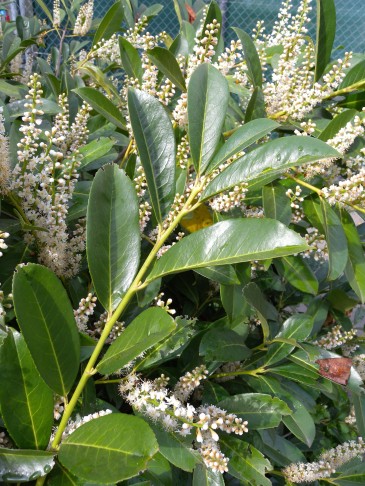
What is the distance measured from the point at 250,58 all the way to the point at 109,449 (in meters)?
0.73

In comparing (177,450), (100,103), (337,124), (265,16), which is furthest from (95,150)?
(265,16)

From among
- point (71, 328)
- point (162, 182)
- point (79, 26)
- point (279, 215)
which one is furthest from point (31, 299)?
point (79, 26)

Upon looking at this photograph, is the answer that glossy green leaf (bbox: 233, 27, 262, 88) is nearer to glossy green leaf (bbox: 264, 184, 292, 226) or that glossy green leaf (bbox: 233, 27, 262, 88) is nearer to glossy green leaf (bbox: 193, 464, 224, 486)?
glossy green leaf (bbox: 264, 184, 292, 226)

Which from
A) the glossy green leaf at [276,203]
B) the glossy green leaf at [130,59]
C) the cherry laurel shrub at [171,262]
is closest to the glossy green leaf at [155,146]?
the cherry laurel shrub at [171,262]

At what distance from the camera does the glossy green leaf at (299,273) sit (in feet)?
3.38

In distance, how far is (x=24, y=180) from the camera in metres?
0.76

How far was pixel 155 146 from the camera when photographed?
71 centimetres

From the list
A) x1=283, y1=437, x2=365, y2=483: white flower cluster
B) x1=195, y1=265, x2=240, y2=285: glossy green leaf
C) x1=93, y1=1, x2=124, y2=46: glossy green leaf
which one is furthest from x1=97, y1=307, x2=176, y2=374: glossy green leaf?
x1=93, y1=1, x2=124, y2=46: glossy green leaf

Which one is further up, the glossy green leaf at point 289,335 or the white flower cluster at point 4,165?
the white flower cluster at point 4,165

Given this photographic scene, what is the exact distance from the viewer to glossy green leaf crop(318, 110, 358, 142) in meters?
0.91

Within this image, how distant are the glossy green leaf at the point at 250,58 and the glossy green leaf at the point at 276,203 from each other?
8.9 inches

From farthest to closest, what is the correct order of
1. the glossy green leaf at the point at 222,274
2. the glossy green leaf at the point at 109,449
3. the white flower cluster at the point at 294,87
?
the white flower cluster at the point at 294,87 < the glossy green leaf at the point at 222,274 < the glossy green leaf at the point at 109,449

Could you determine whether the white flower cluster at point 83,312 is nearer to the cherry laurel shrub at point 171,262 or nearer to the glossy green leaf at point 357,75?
the cherry laurel shrub at point 171,262

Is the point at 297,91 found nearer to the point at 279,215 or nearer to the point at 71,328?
the point at 279,215
